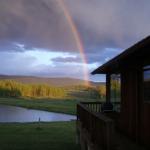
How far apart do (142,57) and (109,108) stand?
20.8 feet

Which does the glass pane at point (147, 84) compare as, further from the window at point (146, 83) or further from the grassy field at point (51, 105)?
the grassy field at point (51, 105)

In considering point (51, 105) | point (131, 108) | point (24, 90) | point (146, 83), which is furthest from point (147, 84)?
point (24, 90)

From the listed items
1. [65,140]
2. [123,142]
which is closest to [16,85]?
[65,140]

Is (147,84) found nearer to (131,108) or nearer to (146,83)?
(146,83)

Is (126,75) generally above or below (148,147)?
above

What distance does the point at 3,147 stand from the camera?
1647 cm

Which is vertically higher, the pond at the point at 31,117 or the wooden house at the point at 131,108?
the wooden house at the point at 131,108

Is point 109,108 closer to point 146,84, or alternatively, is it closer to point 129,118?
point 129,118

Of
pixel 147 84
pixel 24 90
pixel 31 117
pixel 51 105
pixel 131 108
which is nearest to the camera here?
pixel 147 84

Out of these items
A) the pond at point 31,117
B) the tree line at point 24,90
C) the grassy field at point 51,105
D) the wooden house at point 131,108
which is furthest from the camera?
the tree line at point 24,90

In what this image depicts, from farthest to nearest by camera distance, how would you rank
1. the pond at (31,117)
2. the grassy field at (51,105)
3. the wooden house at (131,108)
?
the grassy field at (51,105), the pond at (31,117), the wooden house at (131,108)

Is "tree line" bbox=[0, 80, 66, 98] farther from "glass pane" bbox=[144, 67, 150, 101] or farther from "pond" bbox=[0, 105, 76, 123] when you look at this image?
"glass pane" bbox=[144, 67, 150, 101]

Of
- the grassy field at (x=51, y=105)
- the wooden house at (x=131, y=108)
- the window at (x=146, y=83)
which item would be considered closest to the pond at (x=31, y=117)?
the grassy field at (x=51, y=105)

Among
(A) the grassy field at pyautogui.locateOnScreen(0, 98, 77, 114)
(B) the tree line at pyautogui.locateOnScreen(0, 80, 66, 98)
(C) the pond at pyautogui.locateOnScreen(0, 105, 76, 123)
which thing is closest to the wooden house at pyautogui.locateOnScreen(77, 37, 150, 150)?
A: (C) the pond at pyautogui.locateOnScreen(0, 105, 76, 123)
